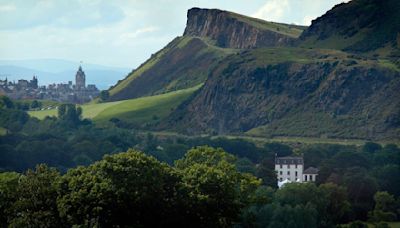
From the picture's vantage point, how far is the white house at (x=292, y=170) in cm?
14312

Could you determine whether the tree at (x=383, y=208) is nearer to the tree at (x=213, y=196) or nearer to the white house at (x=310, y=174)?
the white house at (x=310, y=174)

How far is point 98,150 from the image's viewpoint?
573 ft

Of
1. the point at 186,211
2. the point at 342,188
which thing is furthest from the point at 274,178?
the point at 186,211

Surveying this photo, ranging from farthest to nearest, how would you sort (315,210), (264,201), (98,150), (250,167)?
1. (98,150)
2. (250,167)
3. (315,210)
4. (264,201)

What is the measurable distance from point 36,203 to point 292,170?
86.9 meters

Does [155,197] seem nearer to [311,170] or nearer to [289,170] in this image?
[311,170]

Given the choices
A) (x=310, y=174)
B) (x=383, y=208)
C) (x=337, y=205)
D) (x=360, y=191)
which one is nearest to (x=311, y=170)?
(x=310, y=174)

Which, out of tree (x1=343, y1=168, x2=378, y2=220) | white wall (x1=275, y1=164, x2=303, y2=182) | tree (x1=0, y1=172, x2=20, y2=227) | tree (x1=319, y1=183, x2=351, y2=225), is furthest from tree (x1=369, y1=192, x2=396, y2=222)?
tree (x1=0, y1=172, x2=20, y2=227)

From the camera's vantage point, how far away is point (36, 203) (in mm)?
64188

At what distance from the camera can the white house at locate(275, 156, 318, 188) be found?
143 metres

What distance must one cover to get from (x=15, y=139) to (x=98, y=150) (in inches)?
813

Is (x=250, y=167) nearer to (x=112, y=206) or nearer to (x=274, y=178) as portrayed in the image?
(x=274, y=178)

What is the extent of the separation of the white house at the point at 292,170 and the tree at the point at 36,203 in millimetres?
78634

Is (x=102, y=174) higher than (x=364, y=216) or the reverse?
higher
